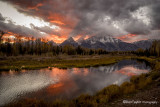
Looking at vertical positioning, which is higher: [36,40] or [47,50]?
[36,40]

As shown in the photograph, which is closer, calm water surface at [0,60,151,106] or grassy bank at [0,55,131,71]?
calm water surface at [0,60,151,106]

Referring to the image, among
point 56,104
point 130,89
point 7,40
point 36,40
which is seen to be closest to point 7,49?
point 7,40

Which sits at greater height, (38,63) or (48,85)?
(38,63)

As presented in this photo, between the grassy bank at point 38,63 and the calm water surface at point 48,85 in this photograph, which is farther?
the grassy bank at point 38,63

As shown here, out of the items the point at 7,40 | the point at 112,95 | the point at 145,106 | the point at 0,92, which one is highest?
the point at 7,40

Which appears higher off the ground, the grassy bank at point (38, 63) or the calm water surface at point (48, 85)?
the grassy bank at point (38, 63)

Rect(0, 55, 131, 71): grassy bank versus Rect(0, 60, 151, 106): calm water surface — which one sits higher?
Rect(0, 55, 131, 71): grassy bank

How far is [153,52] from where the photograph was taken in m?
94.7

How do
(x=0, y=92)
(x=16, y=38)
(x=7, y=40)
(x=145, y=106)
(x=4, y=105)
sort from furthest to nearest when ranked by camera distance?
(x=16, y=38), (x=7, y=40), (x=0, y=92), (x=4, y=105), (x=145, y=106)

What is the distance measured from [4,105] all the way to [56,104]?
21.6 ft

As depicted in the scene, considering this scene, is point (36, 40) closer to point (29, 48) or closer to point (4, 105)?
point (29, 48)

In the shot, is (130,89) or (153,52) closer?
(130,89)

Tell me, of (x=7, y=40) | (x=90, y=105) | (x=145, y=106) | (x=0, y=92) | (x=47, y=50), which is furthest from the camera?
(x=47, y=50)

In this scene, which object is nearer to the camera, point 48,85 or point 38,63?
point 48,85
